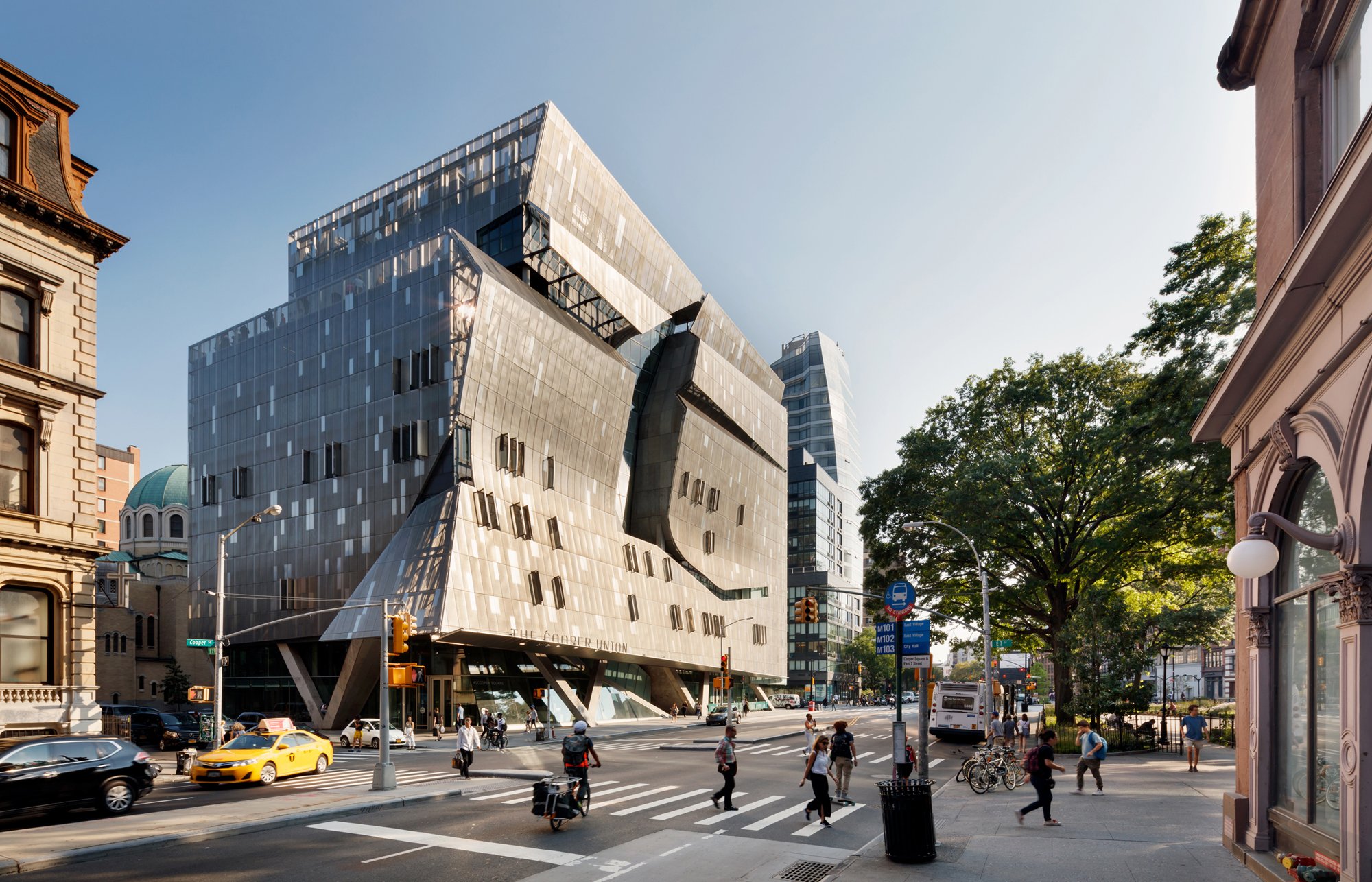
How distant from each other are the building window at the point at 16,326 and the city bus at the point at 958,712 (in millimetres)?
36375

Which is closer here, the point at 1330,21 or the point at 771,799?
the point at 1330,21

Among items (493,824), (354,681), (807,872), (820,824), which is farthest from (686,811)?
(354,681)

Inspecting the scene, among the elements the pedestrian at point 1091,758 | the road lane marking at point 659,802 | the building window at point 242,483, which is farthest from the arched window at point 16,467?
the building window at point 242,483

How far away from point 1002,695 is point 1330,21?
5097 cm

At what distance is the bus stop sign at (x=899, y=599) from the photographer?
1747 centimetres

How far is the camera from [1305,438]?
1068cm

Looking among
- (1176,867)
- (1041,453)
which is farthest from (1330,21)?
(1041,453)

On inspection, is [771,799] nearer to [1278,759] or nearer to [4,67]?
[1278,759]

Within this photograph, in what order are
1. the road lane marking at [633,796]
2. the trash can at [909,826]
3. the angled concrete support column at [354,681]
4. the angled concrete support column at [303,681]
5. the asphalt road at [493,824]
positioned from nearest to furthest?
the trash can at [909,826]
the asphalt road at [493,824]
the road lane marking at [633,796]
the angled concrete support column at [354,681]
the angled concrete support column at [303,681]

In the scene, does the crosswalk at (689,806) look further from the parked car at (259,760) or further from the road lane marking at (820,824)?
the parked car at (259,760)

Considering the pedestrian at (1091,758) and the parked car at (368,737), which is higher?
the pedestrian at (1091,758)

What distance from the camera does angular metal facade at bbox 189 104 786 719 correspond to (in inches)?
1987

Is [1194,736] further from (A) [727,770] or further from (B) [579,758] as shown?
(B) [579,758]

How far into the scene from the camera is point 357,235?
231ft
